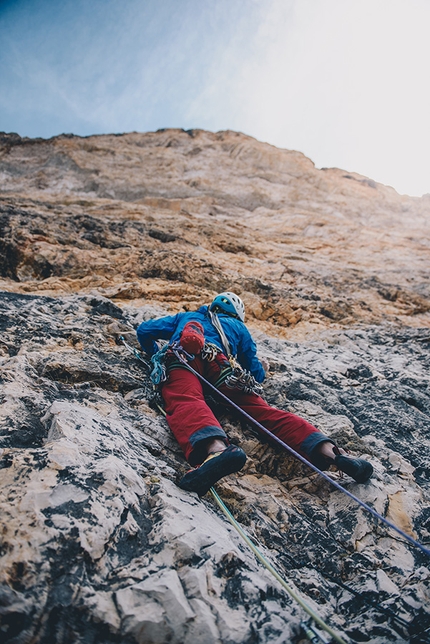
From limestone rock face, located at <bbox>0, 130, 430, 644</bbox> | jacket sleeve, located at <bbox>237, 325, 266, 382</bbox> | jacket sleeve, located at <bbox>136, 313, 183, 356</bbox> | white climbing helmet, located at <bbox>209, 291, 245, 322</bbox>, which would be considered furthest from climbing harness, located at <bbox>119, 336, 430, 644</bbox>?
white climbing helmet, located at <bbox>209, 291, 245, 322</bbox>

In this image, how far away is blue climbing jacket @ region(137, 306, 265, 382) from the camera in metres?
3.56

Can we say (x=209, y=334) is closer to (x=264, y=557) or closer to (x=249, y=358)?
(x=249, y=358)

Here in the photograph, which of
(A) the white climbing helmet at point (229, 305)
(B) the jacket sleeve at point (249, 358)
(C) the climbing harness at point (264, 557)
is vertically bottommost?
(C) the climbing harness at point (264, 557)

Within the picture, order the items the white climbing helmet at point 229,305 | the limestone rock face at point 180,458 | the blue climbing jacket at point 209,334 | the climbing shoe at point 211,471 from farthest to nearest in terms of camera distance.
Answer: the white climbing helmet at point 229,305 → the blue climbing jacket at point 209,334 → the climbing shoe at point 211,471 → the limestone rock face at point 180,458

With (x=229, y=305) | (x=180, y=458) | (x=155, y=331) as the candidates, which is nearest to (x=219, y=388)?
(x=180, y=458)

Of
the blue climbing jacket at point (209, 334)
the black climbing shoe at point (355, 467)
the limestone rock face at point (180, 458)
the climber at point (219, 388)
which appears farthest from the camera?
the blue climbing jacket at point (209, 334)

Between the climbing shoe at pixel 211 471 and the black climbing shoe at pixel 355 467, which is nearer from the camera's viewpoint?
the climbing shoe at pixel 211 471

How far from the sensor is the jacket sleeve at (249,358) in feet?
11.9

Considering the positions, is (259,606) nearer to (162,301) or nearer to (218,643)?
(218,643)

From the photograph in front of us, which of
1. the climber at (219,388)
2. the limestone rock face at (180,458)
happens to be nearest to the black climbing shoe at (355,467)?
the climber at (219,388)

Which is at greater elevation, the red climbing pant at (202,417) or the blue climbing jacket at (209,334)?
the blue climbing jacket at (209,334)

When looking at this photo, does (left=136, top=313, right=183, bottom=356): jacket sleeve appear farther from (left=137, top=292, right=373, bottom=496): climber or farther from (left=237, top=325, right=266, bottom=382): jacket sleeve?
(left=237, top=325, right=266, bottom=382): jacket sleeve

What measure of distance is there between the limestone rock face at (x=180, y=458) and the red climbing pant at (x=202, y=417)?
18 centimetres

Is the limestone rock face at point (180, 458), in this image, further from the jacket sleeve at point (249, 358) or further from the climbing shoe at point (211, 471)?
the jacket sleeve at point (249, 358)
